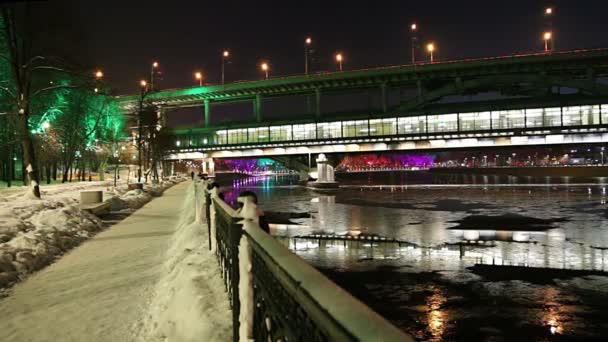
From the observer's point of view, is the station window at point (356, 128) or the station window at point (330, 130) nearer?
the station window at point (356, 128)

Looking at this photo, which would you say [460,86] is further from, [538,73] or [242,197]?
[242,197]

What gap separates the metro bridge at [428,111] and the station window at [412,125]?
0.17 metres

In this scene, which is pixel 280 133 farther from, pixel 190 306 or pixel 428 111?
pixel 190 306

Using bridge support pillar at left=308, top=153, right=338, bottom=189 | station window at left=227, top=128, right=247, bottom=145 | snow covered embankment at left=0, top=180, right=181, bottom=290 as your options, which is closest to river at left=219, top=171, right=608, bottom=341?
snow covered embankment at left=0, top=180, right=181, bottom=290

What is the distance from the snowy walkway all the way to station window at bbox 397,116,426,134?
258 ft

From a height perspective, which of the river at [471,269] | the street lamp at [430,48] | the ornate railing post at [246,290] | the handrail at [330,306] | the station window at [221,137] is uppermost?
the street lamp at [430,48]

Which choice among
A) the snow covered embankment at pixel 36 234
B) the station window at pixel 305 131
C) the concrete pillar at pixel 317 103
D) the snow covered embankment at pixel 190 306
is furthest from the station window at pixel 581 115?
the snow covered embankment at pixel 190 306

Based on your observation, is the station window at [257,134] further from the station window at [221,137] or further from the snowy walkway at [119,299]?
the snowy walkway at [119,299]

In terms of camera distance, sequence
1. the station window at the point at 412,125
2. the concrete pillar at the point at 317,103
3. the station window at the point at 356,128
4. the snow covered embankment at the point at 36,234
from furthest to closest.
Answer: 1. the concrete pillar at the point at 317,103
2. the station window at the point at 356,128
3. the station window at the point at 412,125
4. the snow covered embankment at the point at 36,234

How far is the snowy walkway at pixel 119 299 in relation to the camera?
19.6ft

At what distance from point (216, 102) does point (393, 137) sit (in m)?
51.2

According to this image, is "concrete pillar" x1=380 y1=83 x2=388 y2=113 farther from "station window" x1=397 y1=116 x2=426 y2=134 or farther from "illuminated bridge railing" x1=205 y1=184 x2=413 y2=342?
"illuminated bridge railing" x1=205 y1=184 x2=413 y2=342

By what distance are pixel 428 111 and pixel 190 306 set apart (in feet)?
274

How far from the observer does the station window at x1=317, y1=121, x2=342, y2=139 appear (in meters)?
92.2
